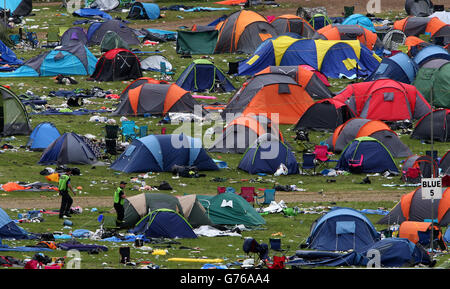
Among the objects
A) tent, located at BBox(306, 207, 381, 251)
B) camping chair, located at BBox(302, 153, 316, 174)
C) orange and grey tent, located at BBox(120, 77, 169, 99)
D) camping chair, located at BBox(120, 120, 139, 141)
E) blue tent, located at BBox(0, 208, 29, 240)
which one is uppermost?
blue tent, located at BBox(0, 208, 29, 240)

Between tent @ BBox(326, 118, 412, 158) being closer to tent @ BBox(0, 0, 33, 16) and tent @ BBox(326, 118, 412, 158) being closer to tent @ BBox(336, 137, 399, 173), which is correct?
tent @ BBox(336, 137, 399, 173)

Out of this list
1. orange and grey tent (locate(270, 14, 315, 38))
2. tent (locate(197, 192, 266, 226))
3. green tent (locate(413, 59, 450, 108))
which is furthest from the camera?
orange and grey tent (locate(270, 14, 315, 38))

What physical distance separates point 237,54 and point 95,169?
23.0 meters

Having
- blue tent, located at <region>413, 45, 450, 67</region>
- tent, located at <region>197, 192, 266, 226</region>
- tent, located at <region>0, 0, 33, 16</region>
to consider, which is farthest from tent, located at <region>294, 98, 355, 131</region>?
tent, located at <region>0, 0, 33, 16</region>

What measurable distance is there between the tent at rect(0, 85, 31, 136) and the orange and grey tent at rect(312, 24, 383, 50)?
69.4 feet

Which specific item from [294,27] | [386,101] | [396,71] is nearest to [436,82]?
[396,71]

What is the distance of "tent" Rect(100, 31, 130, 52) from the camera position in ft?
189

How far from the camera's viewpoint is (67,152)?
3825 centimetres

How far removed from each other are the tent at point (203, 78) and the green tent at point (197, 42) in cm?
752

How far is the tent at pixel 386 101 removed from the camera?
46.4 meters

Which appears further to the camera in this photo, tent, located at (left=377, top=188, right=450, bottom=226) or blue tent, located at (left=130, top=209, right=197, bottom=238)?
tent, located at (left=377, top=188, right=450, bottom=226)

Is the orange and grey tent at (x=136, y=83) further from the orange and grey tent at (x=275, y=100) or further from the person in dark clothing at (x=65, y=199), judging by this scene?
the person in dark clothing at (x=65, y=199)

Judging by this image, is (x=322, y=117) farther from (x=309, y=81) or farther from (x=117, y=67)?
(x=117, y=67)

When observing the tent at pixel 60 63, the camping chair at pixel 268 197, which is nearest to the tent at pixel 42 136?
the camping chair at pixel 268 197
